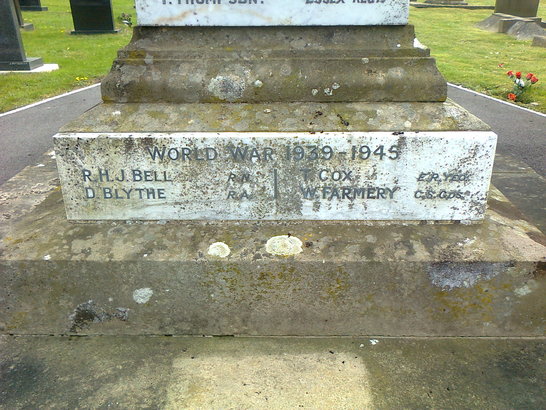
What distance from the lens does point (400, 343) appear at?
247 centimetres

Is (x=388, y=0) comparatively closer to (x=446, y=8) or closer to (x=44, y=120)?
(x=44, y=120)

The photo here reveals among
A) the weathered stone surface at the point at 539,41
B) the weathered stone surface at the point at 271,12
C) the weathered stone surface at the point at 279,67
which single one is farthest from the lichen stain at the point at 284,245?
the weathered stone surface at the point at 539,41

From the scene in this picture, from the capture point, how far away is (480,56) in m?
13.3

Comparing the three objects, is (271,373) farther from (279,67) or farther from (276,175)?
(279,67)

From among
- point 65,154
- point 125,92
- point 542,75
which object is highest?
point 125,92

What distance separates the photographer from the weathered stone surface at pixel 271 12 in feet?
8.67

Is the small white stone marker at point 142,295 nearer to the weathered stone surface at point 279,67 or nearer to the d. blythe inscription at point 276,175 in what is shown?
the d. blythe inscription at point 276,175

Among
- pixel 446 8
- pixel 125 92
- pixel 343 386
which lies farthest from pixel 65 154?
pixel 446 8

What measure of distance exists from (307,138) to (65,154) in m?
1.28

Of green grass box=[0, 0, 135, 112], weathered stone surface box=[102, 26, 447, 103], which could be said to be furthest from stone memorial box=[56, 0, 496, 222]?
green grass box=[0, 0, 135, 112]

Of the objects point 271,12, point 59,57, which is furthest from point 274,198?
point 59,57

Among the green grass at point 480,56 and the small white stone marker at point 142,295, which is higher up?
the small white stone marker at point 142,295

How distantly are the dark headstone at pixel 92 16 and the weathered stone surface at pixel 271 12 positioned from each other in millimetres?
14280

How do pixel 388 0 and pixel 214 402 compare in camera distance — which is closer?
pixel 214 402
